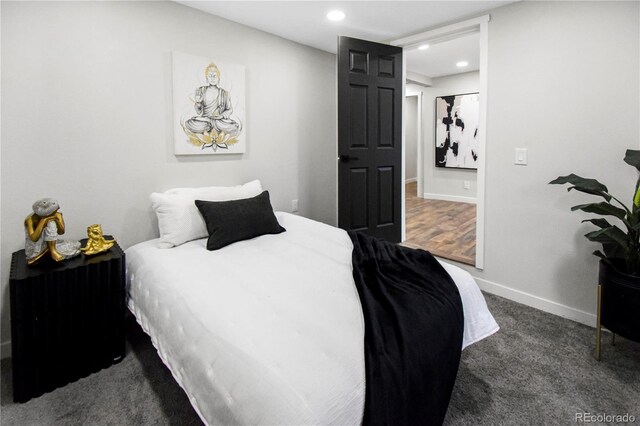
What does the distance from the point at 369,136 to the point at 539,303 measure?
2066 millimetres

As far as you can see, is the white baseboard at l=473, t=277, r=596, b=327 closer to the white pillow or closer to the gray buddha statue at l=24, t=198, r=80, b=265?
the white pillow

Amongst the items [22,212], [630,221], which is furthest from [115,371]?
[630,221]

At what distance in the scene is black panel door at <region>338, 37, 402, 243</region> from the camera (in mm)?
3287

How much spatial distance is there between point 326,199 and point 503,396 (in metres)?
2.72

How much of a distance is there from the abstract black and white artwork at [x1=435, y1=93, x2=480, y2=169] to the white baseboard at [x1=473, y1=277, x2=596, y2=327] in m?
3.94

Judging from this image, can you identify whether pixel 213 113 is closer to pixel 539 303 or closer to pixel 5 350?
pixel 5 350

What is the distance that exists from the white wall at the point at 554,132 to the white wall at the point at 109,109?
2024mm

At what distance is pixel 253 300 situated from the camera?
151cm

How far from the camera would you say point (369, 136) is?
350cm

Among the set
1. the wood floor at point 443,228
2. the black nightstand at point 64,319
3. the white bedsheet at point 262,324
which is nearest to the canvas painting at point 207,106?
the white bedsheet at point 262,324

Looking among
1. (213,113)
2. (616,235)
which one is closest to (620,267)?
(616,235)

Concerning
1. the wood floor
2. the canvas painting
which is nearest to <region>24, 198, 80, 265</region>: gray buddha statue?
the canvas painting

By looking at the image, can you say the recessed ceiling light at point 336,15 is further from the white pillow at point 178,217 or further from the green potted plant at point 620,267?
the green potted plant at point 620,267

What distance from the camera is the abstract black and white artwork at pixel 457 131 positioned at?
6.36 metres
